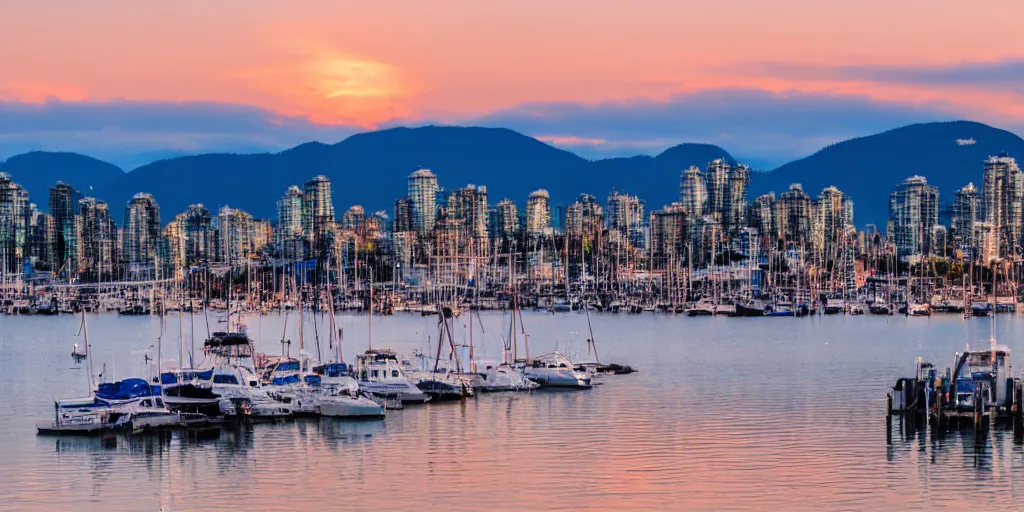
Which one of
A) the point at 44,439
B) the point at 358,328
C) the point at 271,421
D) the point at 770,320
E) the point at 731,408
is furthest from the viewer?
the point at 770,320

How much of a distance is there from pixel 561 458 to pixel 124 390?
1597cm

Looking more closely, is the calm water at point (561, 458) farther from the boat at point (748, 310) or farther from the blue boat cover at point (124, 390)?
the boat at point (748, 310)

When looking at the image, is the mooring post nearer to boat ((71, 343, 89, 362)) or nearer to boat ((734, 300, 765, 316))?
boat ((71, 343, 89, 362))

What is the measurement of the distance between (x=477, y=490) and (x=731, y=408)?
2169 cm

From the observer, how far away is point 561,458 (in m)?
47.8

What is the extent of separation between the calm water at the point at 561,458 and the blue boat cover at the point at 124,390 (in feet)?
8.91

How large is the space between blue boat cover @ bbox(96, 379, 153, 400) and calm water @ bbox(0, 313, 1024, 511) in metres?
2.71

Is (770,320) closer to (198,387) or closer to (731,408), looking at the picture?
(731,408)

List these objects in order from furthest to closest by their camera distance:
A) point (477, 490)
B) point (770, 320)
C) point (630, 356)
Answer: point (770, 320) < point (630, 356) < point (477, 490)

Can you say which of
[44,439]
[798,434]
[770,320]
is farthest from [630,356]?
[770,320]

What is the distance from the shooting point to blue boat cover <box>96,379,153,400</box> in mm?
53069

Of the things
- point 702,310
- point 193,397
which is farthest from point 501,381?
point 702,310

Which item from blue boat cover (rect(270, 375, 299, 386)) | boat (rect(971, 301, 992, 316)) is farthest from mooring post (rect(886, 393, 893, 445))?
boat (rect(971, 301, 992, 316))

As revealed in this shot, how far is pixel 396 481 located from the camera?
144 ft
